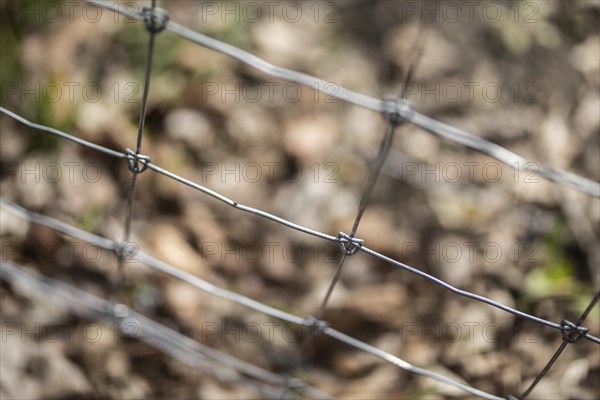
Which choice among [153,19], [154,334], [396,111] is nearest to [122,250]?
[154,334]

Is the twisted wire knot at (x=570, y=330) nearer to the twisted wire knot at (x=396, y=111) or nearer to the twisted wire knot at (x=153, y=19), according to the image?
the twisted wire knot at (x=396, y=111)

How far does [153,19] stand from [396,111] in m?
0.46

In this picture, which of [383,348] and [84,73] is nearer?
A: [383,348]

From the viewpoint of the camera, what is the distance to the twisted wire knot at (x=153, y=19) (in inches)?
41.2

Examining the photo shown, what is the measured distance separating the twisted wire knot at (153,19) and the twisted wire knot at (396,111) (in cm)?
43

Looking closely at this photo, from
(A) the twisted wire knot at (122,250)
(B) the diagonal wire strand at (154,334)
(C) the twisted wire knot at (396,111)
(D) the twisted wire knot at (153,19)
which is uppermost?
(C) the twisted wire knot at (396,111)

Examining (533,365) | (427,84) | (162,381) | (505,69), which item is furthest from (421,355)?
(505,69)

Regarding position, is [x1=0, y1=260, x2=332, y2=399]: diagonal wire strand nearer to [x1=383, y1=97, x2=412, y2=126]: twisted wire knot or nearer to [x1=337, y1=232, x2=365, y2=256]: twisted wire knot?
[x1=337, y1=232, x2=365, y2=256]: twisted wire knot

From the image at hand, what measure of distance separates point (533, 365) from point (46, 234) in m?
1.28

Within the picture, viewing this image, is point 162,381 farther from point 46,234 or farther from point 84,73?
point 84,73

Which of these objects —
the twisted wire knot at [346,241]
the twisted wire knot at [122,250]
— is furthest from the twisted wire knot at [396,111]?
the twisted wire knot at [122,250]

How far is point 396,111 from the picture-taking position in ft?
3.29

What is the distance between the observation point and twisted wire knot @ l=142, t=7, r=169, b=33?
1.05 metres

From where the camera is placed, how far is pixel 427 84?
77.1 inches
